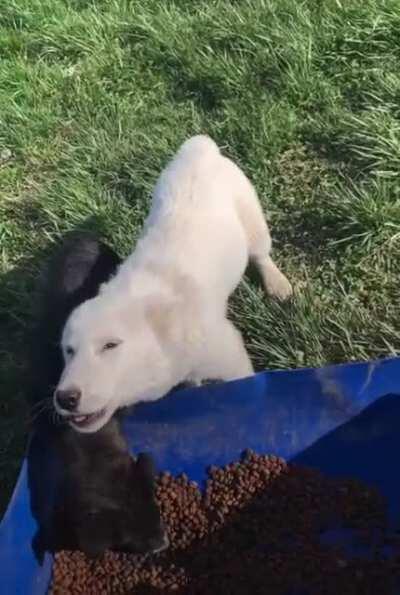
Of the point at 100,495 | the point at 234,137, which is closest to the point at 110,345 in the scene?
the point at 100,495

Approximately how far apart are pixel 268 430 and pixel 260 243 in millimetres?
928

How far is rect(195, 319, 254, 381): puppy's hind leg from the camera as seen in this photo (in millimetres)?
3625

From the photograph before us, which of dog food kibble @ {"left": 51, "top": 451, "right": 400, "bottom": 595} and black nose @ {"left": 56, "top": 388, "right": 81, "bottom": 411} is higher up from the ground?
black nose @ {"left": 56, "top": 388, "right": 81, "bottom": 411}

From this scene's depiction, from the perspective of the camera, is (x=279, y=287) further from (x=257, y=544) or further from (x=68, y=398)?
(x=68, y=398)

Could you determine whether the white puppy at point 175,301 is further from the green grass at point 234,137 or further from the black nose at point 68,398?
the green grass at point 234,137

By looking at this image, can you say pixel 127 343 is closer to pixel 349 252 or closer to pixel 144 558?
pixel 144 558

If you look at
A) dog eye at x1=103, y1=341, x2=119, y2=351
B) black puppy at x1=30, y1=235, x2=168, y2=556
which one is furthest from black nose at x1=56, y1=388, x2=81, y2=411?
black puppy at x1=30, y1=235, x2=168, y2=556

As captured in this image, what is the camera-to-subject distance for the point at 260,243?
4.19 m

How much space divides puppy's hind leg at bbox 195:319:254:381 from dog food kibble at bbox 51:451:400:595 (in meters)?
0.33

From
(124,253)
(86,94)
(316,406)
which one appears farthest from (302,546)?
(86,94)

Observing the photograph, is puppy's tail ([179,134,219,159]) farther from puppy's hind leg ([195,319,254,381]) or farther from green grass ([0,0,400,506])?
puppy's hind leg ([195,319,254,381])

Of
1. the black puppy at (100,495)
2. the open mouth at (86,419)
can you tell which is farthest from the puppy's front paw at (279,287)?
the open mouth at (86,419)

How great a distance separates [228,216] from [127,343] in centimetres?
90

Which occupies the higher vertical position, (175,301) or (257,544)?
(175,301)
